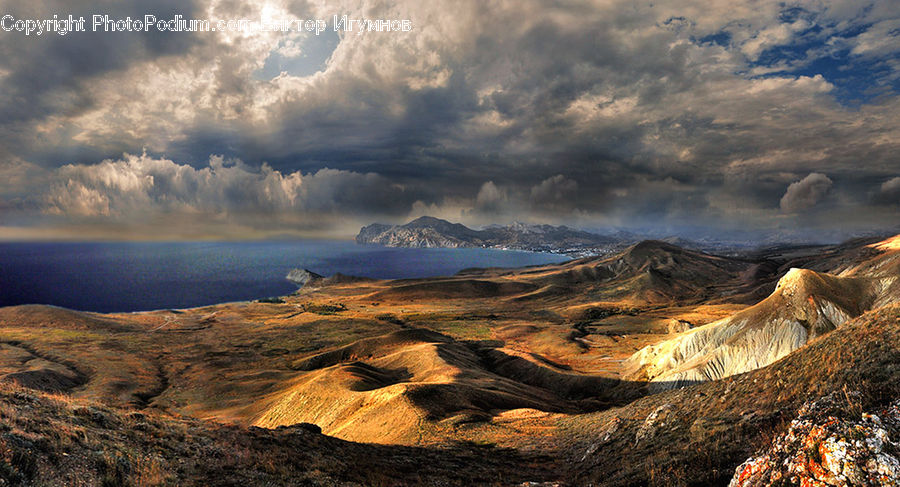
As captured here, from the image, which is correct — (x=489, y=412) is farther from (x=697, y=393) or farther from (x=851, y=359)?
(x=851, y=359)

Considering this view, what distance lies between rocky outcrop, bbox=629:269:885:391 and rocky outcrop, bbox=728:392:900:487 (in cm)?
5919

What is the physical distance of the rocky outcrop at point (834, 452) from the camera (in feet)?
27.9

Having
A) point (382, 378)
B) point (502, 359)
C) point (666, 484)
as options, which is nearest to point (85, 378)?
point (382, 378)

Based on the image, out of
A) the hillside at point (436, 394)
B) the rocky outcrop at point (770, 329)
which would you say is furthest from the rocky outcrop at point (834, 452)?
the rocky outcrop at point (770, 329)

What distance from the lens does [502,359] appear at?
88312 mm

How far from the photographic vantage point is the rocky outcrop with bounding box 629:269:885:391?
5966 centimetres

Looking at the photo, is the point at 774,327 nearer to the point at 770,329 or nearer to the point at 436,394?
the point at 770,329

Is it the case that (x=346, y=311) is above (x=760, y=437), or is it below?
below

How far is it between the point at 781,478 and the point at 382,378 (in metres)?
59.7

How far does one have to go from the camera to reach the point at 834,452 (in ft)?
29.6

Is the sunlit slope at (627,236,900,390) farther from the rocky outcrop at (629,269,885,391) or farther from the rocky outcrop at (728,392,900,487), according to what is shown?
the rocky outcrop at (728,392,900,487)

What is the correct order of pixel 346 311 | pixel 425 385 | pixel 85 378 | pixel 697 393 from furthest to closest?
pixel 346 311 < pixel 85 378 < pixel 425 385 < pixel 697 393

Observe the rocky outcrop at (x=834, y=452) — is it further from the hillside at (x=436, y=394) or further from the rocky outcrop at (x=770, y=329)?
the rocky outcrop at (x=770, y=329)

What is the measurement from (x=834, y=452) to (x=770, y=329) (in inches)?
2765
